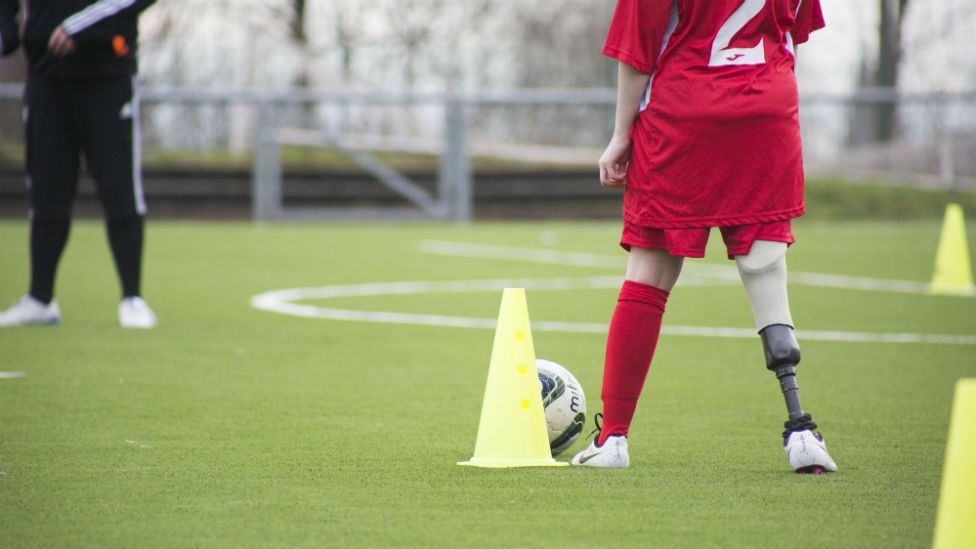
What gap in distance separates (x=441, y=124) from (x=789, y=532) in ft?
64.6

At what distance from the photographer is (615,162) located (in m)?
4.02

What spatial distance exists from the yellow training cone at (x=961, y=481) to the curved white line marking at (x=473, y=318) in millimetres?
4694

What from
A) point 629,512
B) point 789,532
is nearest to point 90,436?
point 629,512

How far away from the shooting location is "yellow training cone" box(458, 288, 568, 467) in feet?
13.2

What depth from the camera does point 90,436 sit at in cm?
445

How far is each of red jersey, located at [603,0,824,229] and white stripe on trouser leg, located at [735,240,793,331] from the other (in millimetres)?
96

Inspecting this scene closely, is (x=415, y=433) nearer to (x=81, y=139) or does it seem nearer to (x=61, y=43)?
(x=61, y=43)

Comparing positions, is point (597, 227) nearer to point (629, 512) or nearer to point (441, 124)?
point (441, 124)

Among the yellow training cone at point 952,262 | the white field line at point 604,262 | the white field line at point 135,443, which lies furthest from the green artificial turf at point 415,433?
the white field line at point 604,262

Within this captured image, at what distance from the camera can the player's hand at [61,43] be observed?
6902 millimetres

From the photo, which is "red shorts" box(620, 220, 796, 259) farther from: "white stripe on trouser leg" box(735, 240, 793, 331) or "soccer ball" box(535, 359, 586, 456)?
"soccer ball" box(535, 359, 586, 456)

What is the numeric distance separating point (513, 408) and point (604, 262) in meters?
9.05

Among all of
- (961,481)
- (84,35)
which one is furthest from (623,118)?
(84,35)

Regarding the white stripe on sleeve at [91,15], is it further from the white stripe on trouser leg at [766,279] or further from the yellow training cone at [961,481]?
the yellow training cone at [961,481]
